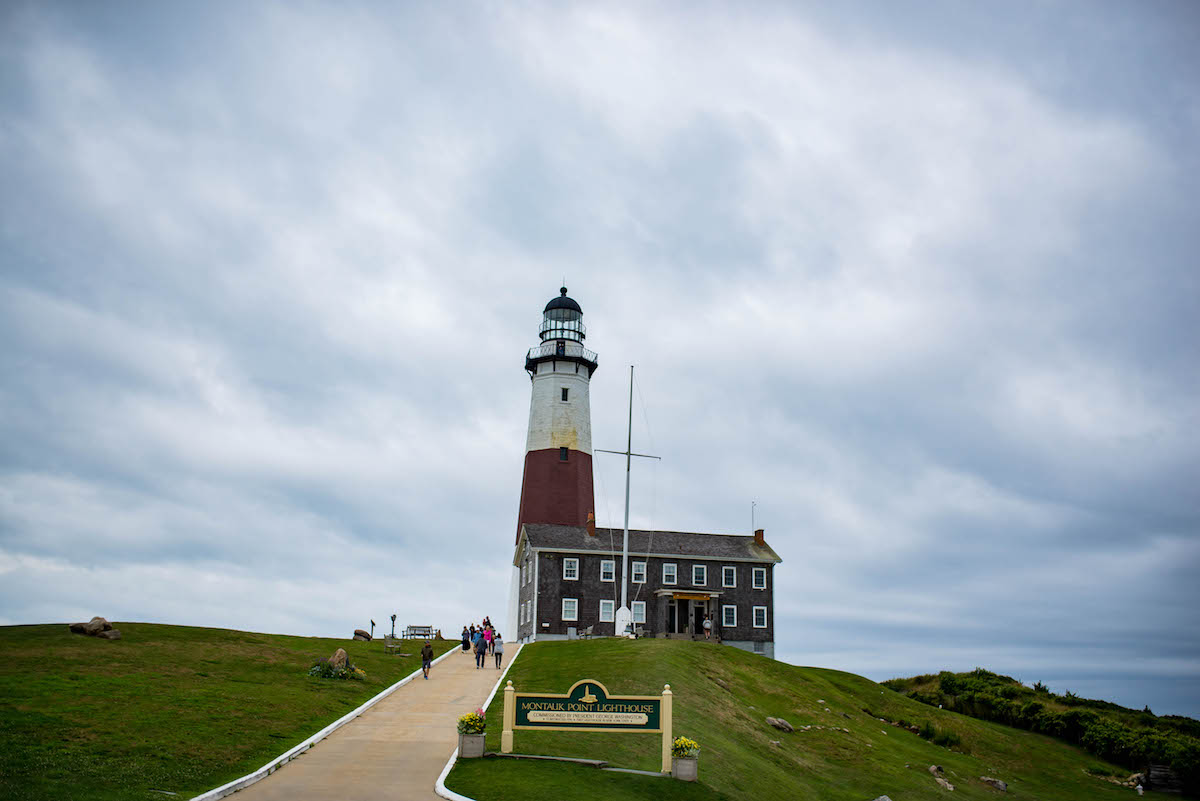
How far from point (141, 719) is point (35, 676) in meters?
7.62

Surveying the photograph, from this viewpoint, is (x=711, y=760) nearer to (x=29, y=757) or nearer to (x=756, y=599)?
(x=29, y=757)

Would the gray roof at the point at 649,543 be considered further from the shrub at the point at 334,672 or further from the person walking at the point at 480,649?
the shrub at the point at 334,672

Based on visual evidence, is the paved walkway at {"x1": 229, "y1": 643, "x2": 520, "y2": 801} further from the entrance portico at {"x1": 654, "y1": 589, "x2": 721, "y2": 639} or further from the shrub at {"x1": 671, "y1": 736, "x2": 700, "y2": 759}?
the entrance portico at {"x1": 654, "y1": 589, "x2": 721, "y2": 639}

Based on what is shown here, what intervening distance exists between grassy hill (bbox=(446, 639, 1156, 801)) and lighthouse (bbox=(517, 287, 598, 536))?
13.6 m

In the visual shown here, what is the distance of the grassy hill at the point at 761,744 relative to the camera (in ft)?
69.7

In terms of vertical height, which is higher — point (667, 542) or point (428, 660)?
point (667, 542)

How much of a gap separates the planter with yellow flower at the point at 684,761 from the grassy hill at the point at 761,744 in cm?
39

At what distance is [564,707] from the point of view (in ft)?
72.9

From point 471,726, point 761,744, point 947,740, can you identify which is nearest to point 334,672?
point 471,726

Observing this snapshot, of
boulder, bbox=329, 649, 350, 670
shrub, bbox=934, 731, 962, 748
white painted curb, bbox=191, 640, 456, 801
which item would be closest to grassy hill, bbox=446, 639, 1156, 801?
shrub, bbox=934, 731, 962, 748

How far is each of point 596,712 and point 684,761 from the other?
7.69ft

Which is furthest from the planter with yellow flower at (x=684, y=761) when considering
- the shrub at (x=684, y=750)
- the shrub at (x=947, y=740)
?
the shrub at (x=947, y=740)

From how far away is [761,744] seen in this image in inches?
1161

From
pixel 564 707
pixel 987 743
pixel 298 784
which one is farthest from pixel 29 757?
pixel 987 743
